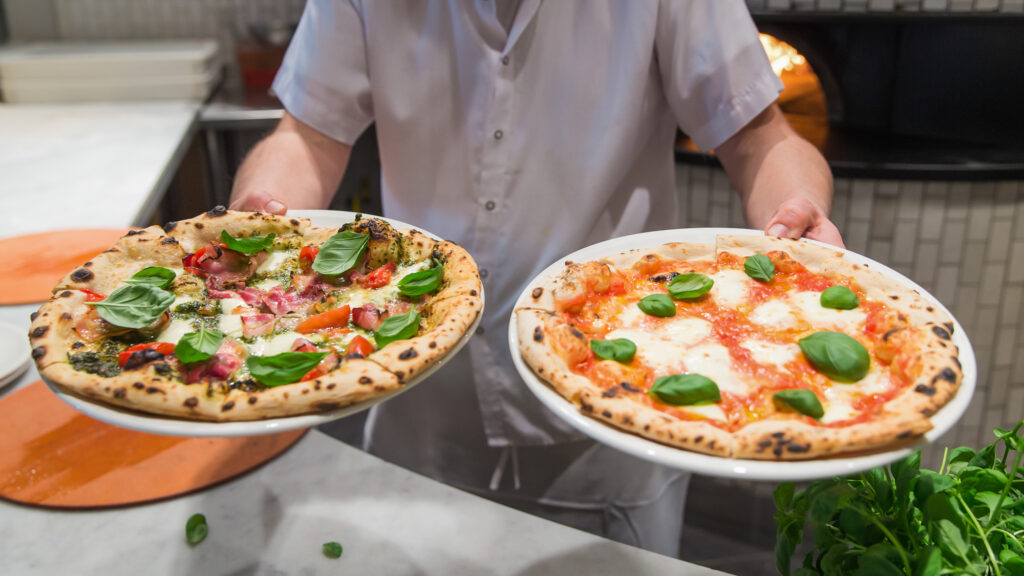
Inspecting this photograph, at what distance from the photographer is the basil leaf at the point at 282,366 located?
962 mm

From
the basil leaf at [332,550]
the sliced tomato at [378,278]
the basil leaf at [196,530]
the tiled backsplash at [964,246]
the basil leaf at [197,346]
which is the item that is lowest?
the tiled backsplash at [964,246]

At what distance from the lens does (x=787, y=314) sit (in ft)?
3.76

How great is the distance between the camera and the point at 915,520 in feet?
2.88

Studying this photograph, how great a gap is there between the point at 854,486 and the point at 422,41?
3.99ft

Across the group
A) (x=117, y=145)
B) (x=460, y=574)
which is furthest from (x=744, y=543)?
(x=117, y=145)

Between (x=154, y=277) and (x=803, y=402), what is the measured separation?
94cm

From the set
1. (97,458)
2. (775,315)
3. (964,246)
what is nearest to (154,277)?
(97,458)

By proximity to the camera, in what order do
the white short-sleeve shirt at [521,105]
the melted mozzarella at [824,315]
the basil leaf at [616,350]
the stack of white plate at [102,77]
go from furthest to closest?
the stack of white plate at [102,77], the white short-sleeve shirt at [521,105], the melted mozzarella at [824,315], the basil leaf at [616,350]

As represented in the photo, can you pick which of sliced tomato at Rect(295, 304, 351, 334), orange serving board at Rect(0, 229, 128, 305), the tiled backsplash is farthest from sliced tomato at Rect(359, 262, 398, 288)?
the tiled backsplash

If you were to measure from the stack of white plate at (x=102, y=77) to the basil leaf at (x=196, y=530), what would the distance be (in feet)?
9.20

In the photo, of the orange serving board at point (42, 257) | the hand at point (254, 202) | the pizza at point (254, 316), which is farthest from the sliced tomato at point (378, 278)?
the orange serving board at point (42, 257)

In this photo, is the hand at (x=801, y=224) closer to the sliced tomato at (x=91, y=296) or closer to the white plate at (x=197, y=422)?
the white plate at (x=197, y=422)

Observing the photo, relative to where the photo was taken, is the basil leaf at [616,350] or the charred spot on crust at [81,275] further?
the charred spot on crust at [81,275]

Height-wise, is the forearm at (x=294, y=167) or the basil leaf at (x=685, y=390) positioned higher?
the forearm at (x=294, y=167)
